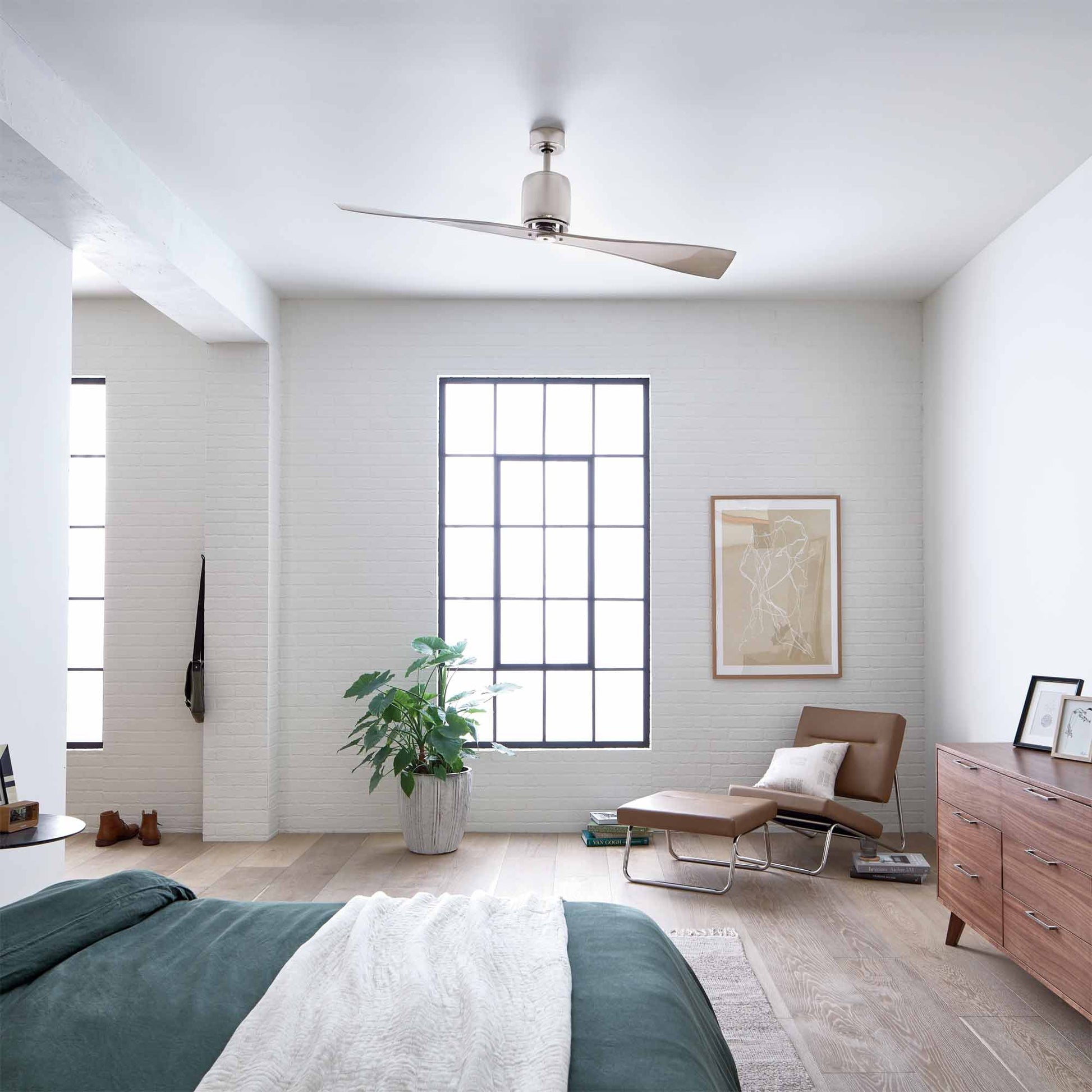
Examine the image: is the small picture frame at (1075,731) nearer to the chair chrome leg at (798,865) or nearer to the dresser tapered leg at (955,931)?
the dresser tapered leg at (955,931)

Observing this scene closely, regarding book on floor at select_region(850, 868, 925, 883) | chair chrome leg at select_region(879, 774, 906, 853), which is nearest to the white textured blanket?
book on floor at select_region(850, 868, 925, 883)

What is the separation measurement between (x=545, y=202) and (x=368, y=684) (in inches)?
111

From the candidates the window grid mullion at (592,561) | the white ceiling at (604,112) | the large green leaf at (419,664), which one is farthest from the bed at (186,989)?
the window grid mullion at (592,561)

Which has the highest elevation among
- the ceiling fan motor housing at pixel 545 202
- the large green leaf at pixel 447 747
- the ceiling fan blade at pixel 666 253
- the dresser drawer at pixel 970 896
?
the ceiling fan motor housing at pixel 545 202

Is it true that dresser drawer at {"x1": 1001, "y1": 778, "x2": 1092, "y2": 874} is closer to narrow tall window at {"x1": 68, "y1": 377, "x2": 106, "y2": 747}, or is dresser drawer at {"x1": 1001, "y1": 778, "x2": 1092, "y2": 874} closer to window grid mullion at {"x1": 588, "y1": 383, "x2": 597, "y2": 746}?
window grid mullion at {"x1": 588, "y1": 383, "x2": 597, "y2": 746}

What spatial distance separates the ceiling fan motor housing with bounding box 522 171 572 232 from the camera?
10.5ft

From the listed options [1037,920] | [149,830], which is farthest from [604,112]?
[149,830]

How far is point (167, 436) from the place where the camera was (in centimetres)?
568

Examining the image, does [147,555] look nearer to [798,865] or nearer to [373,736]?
[373,736]

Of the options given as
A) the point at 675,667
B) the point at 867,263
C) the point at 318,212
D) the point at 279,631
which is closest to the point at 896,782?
the point at 675,667

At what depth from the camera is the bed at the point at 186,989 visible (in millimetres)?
1546

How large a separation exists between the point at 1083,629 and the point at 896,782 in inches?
74.7

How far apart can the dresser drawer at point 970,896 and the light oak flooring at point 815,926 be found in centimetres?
15

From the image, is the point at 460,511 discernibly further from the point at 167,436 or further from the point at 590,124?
the point at 590,124
